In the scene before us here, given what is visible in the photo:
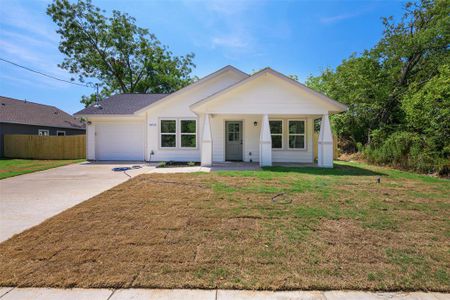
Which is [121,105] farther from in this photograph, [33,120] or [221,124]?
[33,120]

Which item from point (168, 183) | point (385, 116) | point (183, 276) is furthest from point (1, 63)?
point (385, 116)

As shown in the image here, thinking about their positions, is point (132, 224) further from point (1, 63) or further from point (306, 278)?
point (1, 63)

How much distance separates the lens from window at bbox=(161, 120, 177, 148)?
1270cm

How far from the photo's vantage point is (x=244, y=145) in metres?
12.4

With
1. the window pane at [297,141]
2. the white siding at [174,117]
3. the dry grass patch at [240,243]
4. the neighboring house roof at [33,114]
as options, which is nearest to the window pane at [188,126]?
the white siding at [174,117]

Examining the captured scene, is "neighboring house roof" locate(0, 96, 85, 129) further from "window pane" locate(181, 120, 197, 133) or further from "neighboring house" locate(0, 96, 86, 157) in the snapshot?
"window pane" locate(181, 120, 197, 133)

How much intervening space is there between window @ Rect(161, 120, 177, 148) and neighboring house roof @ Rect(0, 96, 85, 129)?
16.4 m

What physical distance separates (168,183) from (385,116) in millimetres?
15133

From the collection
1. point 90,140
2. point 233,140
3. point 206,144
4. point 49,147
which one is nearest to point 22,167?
point 90,140

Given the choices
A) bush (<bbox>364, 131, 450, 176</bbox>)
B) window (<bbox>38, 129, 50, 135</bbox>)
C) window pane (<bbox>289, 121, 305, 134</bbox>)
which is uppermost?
window (<bbox>38, 129, 50, 135</bbox>)

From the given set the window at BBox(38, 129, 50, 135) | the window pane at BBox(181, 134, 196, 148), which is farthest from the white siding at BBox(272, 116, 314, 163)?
the window at BBox(38, 129, 50, 135)

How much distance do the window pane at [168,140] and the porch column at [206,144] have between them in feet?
9.12

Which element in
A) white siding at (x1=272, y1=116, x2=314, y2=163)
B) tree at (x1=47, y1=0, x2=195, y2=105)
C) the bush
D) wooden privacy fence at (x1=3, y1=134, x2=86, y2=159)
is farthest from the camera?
tree at (x1=47, y1=0, x2=195, y2=105)

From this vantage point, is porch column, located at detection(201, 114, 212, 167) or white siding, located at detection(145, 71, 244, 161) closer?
porch column, located at detection(201, 114, 212, 167)
